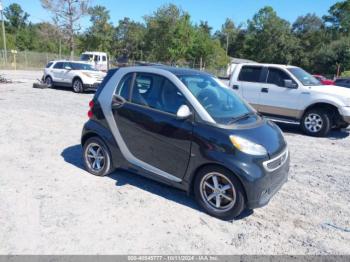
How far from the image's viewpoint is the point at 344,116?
26.4 feet

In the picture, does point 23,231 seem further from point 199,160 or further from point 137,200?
point 199,160

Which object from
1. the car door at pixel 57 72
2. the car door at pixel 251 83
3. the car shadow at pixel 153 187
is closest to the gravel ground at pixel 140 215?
the car shadow at pixel 153 187

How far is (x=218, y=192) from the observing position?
149 inches

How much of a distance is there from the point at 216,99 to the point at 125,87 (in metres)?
1.33

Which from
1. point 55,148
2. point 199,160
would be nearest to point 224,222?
point 199,160

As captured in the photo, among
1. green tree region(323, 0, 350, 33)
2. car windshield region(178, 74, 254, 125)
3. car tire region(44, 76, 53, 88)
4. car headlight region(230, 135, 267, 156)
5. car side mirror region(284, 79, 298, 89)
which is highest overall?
green tree region(323, 0, 350, 33)

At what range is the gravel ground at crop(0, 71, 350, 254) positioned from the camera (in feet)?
10.8

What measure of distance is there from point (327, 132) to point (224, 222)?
5938 mm

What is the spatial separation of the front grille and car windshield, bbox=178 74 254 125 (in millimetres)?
690

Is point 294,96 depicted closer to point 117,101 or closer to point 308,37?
point 117,101

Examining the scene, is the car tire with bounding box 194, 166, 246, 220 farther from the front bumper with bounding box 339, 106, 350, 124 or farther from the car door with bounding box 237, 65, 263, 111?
the car door with bounding box 237, 65, 263, 111

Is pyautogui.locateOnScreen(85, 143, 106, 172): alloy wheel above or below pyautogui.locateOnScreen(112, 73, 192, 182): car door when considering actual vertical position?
below

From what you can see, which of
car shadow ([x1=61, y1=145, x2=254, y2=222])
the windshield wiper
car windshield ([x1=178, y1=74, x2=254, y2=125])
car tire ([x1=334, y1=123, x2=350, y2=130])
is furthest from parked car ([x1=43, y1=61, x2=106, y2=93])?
the windshield wiper

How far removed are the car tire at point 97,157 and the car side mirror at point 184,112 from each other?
1.53m
